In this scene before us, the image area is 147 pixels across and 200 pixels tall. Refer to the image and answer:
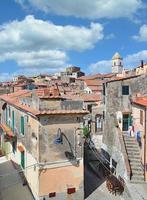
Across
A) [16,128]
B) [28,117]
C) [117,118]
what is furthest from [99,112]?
[28,117]

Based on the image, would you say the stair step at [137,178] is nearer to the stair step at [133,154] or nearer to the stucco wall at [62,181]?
the stair step at [133,154]

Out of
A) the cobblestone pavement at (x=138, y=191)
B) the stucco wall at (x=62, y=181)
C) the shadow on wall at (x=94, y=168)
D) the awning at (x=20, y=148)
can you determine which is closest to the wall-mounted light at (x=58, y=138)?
the stucco wall at (x=62, y=181)

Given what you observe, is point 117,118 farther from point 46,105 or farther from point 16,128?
point 46,105

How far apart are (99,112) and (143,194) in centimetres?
1274

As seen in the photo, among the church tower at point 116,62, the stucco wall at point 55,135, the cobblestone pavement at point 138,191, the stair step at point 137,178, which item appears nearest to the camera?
the stucco wall at point 55,135

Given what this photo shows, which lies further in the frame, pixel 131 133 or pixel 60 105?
pixel 131 133

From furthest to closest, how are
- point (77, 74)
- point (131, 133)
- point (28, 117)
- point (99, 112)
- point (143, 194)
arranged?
point (77, 74)
point (99, 112)
point (131, 133)
point (143, 194)
point (28, 117)

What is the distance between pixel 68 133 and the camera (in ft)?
56.1

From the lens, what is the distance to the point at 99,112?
3145 centimetres

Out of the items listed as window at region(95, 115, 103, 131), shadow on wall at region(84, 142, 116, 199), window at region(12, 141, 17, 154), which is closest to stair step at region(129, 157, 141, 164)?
shadow on wall at region(84, 142, 116, 199)

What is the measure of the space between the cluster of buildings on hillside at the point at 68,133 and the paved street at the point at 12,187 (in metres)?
0.67

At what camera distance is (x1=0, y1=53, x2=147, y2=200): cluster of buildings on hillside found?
1672cm

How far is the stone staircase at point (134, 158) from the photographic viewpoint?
22.5m

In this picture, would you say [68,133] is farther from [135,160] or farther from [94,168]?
[94,168]
